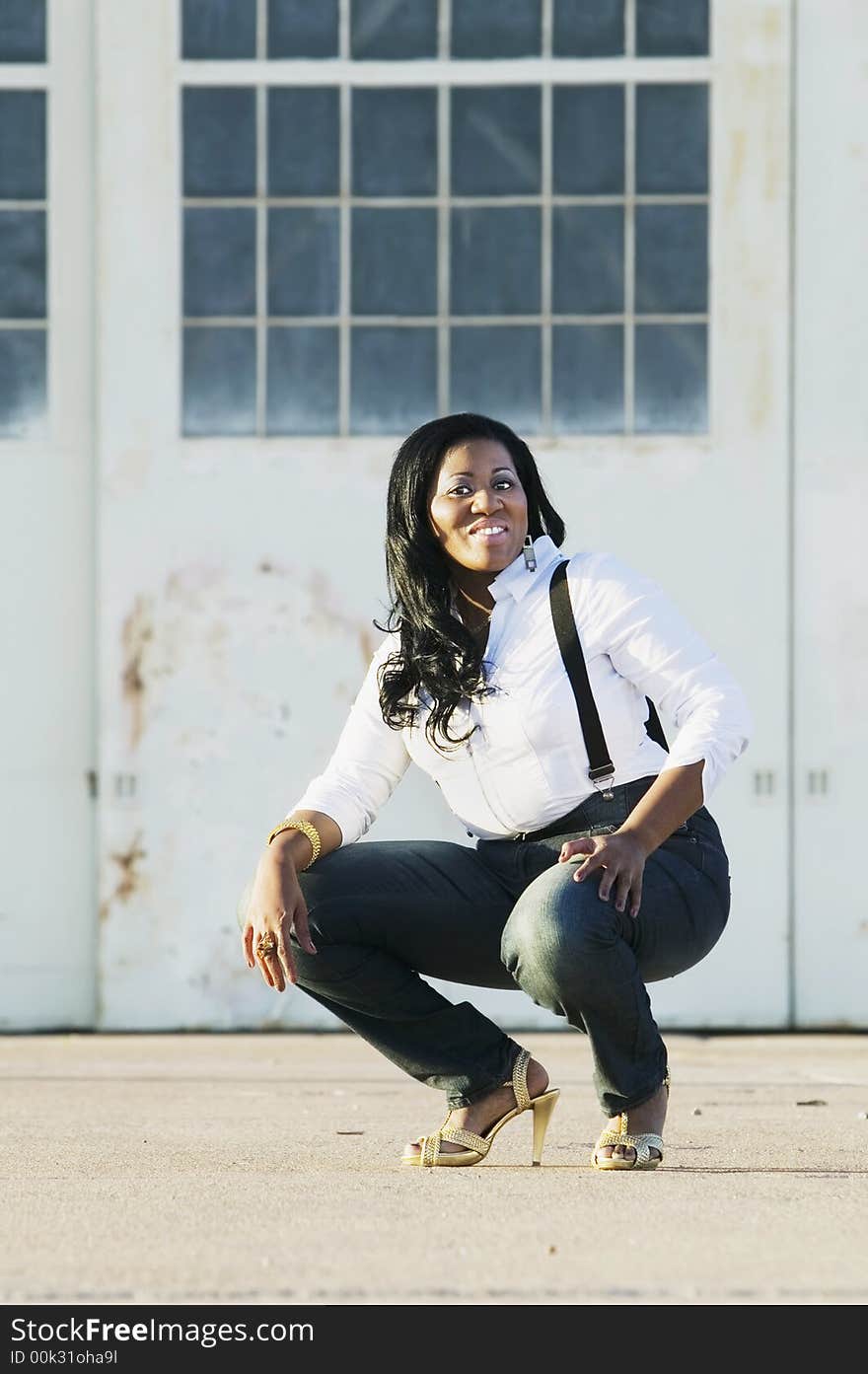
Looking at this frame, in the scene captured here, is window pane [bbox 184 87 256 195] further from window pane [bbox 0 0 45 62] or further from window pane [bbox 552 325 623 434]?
window pane [bbox 552 325 623 434]

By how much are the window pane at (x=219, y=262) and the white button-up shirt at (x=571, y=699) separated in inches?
174

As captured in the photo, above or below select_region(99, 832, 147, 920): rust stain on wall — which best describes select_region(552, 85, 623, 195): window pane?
above

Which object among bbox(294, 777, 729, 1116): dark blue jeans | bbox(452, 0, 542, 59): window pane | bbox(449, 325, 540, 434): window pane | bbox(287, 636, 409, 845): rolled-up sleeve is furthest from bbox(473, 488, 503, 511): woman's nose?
bbox(452, 0, 542, 59): window pane

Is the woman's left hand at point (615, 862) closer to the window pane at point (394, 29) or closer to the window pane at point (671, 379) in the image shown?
the window pane at point (671, 379)

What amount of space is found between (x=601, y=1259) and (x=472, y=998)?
206 inches

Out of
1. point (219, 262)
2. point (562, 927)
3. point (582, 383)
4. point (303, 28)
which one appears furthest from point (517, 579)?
point (303, 28)

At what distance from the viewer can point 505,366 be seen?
8.70 meters

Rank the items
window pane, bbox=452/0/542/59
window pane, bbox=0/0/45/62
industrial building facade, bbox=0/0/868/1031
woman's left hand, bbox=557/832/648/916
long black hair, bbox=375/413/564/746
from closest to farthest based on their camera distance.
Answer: woman's left hand, bbox=557/832/648/916
long black hair, bbox=375/413/564/746
industrial building facade, bbox=0/0/868/1031
window pane, bbox=452/0/542/59
window pane, bbox=0/0/45/62

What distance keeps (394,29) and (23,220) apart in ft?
5.08

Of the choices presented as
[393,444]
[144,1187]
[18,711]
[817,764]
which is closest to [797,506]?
[817,764]

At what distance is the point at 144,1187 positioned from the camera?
4242 mm

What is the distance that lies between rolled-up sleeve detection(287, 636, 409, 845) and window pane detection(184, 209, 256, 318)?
14.1ft

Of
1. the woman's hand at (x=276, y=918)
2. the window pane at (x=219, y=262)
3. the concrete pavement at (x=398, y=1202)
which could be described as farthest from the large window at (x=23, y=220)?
the woman's hand at (x=276, y=918)

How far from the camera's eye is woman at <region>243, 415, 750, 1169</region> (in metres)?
4.29
